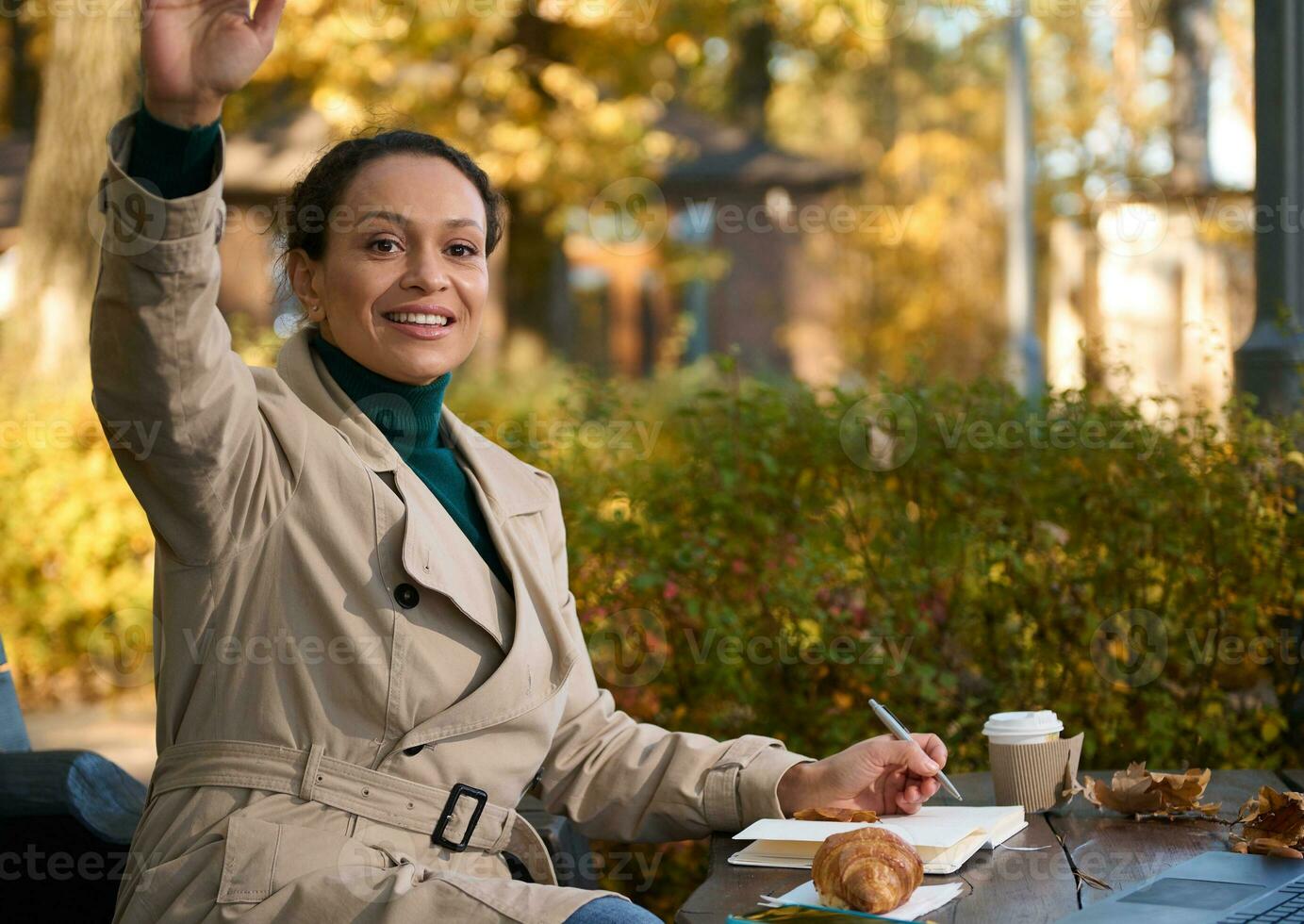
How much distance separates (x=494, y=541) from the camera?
263 centimetres

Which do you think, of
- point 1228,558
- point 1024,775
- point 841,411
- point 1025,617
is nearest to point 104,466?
point 841,411

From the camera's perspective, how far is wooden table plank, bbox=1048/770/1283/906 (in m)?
2.27

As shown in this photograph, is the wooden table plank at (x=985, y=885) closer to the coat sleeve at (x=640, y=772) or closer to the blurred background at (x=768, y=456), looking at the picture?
the coat sleeve at (x=640, y=772)

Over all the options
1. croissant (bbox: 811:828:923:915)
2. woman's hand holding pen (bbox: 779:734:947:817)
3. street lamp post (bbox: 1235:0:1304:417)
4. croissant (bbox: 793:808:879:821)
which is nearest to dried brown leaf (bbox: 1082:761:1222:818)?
woman's hand holding pen (bbox: 779:734:947:817)

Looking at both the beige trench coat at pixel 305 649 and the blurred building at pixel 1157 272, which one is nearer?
the beige trench coat at pixel 305 649

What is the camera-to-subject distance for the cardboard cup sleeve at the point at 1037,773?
2676 millimetres

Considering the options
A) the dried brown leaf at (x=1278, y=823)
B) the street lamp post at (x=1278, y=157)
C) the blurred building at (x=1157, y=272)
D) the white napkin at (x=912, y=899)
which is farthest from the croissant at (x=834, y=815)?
the blurred building at (x=1157, y=272)

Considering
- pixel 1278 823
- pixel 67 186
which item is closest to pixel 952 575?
pixel 1278 823

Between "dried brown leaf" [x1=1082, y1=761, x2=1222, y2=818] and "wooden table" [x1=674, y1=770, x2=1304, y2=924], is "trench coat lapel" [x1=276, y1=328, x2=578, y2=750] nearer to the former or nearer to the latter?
"wooden table" [x1=674, y1=770, x2=1304, y2=924]

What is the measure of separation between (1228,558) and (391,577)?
8.93ft

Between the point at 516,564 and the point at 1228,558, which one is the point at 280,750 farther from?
the point at 1228,558

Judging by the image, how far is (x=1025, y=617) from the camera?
4.32 meters

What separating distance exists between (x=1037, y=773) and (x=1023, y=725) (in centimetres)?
9

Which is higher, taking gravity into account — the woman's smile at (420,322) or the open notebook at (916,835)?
the woman's smile at (420,322)
